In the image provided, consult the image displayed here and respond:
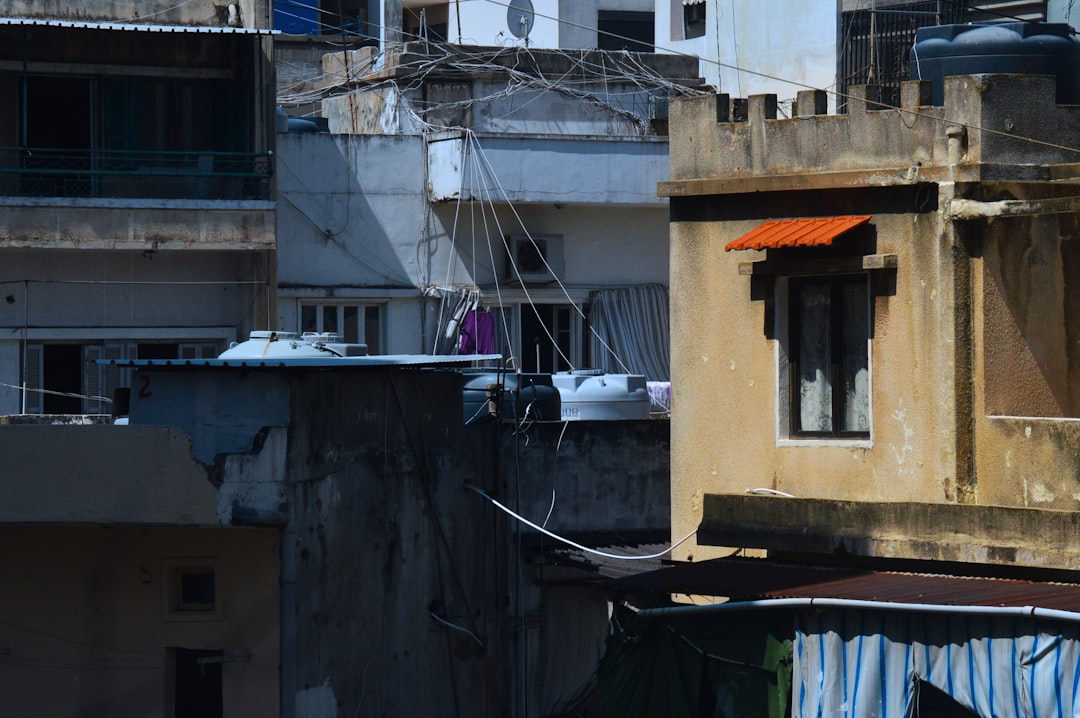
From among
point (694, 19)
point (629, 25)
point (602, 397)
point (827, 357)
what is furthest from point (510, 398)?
point (629, 25)

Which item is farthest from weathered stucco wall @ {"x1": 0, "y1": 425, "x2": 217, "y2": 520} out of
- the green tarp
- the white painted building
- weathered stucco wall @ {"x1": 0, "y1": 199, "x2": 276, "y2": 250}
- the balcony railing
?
the white painted building

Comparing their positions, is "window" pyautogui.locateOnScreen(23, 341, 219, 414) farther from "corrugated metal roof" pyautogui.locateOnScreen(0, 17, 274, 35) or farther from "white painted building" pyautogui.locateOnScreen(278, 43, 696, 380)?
"corrugated metal roof" pyautogui.locateOnScreen(0, 17, 274, 35)

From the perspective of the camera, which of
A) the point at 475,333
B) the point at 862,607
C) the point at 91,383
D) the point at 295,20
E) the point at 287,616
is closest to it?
the point at 862,607

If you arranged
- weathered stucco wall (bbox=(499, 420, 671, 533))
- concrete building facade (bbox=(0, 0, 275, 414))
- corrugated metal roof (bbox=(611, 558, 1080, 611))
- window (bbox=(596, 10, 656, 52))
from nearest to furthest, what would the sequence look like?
1. corrugated metal roof (bbox=(611, 558, 1080, 611))
2. weathered stucco wall (bbox=(499, 420, 671, 533))
3. concrete building facade (bbox=(0, 0, 275, 414))
4. window (bbox=(596, 10, 656, 52))

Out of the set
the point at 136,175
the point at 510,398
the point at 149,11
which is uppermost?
the point at 149,11

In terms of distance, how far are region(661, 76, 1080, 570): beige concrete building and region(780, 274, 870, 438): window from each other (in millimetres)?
17

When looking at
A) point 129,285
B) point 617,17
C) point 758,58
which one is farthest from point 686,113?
point 617,17

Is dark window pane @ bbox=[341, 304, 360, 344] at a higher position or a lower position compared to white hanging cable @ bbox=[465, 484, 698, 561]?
higher

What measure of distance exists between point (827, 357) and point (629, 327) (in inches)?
384

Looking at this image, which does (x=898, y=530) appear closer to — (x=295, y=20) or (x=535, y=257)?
(x=535, y=257)

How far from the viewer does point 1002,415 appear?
1359 centimetres

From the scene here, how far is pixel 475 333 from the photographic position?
23.3 meters

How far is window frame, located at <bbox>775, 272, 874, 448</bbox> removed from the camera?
14117 millimetres

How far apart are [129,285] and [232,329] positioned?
1391mm
